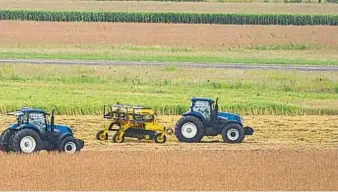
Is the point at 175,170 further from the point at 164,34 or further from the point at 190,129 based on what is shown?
the point at 164,34

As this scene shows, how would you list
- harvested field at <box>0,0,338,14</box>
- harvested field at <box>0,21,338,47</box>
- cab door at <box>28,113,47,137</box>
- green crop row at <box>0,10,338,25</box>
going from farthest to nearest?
1. harvested field at <box>0,0,338,14</box>
2. green crop row at <box>0,10,338,25</box>
3. harvested field at <box>0,21,338,47</box>
4. cab door at <box>28,113,47,137</box>

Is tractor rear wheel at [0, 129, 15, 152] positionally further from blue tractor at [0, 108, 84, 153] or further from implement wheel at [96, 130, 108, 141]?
implement wheel at [96, 130, 108, 141]

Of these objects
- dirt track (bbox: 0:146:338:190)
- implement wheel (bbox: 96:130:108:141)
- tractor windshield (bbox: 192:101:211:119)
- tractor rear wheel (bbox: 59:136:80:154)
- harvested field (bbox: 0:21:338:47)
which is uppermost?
harvested field (bbox: 0:21:338:47)

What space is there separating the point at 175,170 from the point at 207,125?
312 centimetres

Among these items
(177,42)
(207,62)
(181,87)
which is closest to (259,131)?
(181,87)

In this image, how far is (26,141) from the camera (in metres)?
19.9

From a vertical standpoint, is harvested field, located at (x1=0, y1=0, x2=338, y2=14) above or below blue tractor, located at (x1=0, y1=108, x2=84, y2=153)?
above

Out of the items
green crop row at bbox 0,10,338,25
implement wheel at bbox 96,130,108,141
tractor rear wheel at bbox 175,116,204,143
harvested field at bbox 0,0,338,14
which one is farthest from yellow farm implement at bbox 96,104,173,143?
harvested field at bbox 0,0,338,14

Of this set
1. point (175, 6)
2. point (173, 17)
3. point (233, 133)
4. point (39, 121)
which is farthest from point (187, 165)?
point (175, 6)

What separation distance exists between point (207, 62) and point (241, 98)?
523 inches

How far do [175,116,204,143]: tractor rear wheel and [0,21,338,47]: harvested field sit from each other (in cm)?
3248

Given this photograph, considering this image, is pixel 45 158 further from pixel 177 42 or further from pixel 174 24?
pixel 174 24

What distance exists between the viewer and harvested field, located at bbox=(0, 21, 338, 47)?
55.4m

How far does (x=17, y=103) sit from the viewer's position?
26797 millimetres
